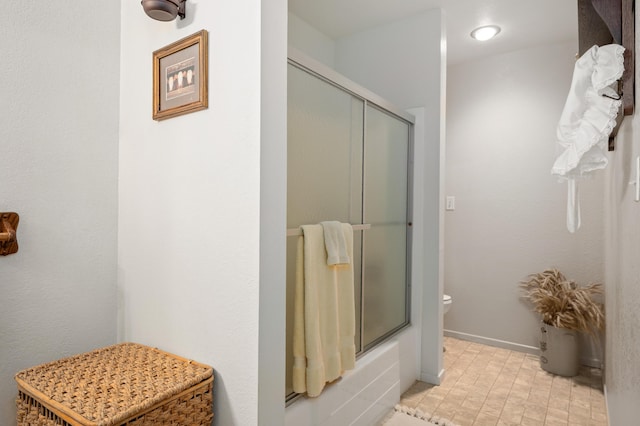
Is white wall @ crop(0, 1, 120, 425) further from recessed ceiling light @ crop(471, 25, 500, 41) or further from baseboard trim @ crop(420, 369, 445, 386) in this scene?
recessed ceiling light @ crop(471, 25, 500, 41)

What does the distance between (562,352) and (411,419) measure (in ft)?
4.43

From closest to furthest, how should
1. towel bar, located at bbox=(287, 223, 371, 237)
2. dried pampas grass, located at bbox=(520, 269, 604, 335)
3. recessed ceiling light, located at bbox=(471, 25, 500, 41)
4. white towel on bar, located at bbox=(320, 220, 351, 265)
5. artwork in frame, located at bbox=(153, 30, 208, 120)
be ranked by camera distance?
artwork in frame, located at bbox=(153, 30, 208, 120) < towel bar, located at bbox=(287, 223, 371, 237) < white towel on bar, located at bbox=(320, 220, 351, 265) < dried pampas grass, located at bbox=(520, 269, 604, 335) < recessed ceiling light, located at bbox=(471, 25, 500, 41)

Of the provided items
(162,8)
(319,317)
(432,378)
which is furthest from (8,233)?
(432,378)

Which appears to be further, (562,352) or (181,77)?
(562,352)

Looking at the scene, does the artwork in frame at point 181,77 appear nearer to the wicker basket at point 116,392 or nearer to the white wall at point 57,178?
the white wall at point 57,178

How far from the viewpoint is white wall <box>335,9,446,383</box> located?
2.47 m

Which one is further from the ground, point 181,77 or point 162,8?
point 162,8

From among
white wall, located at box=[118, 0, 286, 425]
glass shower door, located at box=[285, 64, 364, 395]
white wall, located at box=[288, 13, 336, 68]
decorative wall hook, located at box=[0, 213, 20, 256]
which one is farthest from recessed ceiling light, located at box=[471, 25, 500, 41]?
decorative wall hook, located at box=[0, 213, 20, 256]

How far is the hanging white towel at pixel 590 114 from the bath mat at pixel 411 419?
1.35m

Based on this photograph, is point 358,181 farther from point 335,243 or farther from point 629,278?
point 629,278

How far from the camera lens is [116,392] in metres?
1.03

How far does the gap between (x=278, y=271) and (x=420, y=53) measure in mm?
2053

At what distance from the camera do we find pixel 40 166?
4.21ft

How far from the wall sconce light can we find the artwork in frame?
81 millimetres
